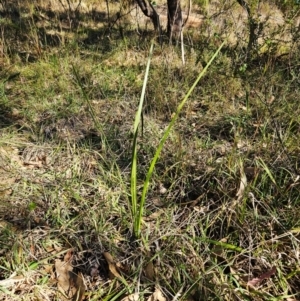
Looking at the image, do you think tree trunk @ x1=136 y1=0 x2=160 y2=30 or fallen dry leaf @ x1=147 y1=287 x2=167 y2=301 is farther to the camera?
tree trunk @ x1=136 y1=0 x2=160 y2=30

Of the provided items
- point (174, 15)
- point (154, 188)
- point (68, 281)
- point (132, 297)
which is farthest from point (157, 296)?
point (174, 15)

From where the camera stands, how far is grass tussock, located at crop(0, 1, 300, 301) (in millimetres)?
1321

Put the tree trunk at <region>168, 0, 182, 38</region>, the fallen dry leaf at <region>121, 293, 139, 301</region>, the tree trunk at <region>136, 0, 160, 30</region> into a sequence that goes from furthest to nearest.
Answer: the tree trunk at <region>136, 0, 160, 30</region>, the tree trunk at <region>168, 0, 182, 38</region>, the fallen dry leaf at <region>121, 293, 139, 301</region>

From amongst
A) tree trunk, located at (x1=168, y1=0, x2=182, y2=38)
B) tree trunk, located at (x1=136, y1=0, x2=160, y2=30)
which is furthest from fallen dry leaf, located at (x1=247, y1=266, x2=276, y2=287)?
tree trunk, located at (x1=136, y1=0, x2=160, y2=30)

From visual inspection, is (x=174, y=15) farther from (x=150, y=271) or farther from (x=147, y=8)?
(x=150, y=271)

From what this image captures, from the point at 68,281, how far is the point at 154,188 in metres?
0.62

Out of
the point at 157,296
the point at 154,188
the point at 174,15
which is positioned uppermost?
the point at 174,15

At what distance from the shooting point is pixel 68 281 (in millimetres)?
1353

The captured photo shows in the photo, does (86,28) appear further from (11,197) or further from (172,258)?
(172,258)

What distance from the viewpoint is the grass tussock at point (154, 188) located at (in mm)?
1321

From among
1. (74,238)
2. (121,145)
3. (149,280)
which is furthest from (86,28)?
(149,280)

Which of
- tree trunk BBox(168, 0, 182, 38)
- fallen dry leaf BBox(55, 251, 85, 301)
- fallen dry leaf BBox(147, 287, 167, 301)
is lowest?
fallen dry leaf BBox(147, 287, 167, 301)

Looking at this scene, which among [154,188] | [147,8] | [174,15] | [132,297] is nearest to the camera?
[132,297]

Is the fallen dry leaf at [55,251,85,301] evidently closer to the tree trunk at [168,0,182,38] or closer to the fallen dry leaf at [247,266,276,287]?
the fallen dry leaf at [247,266,276,287]
